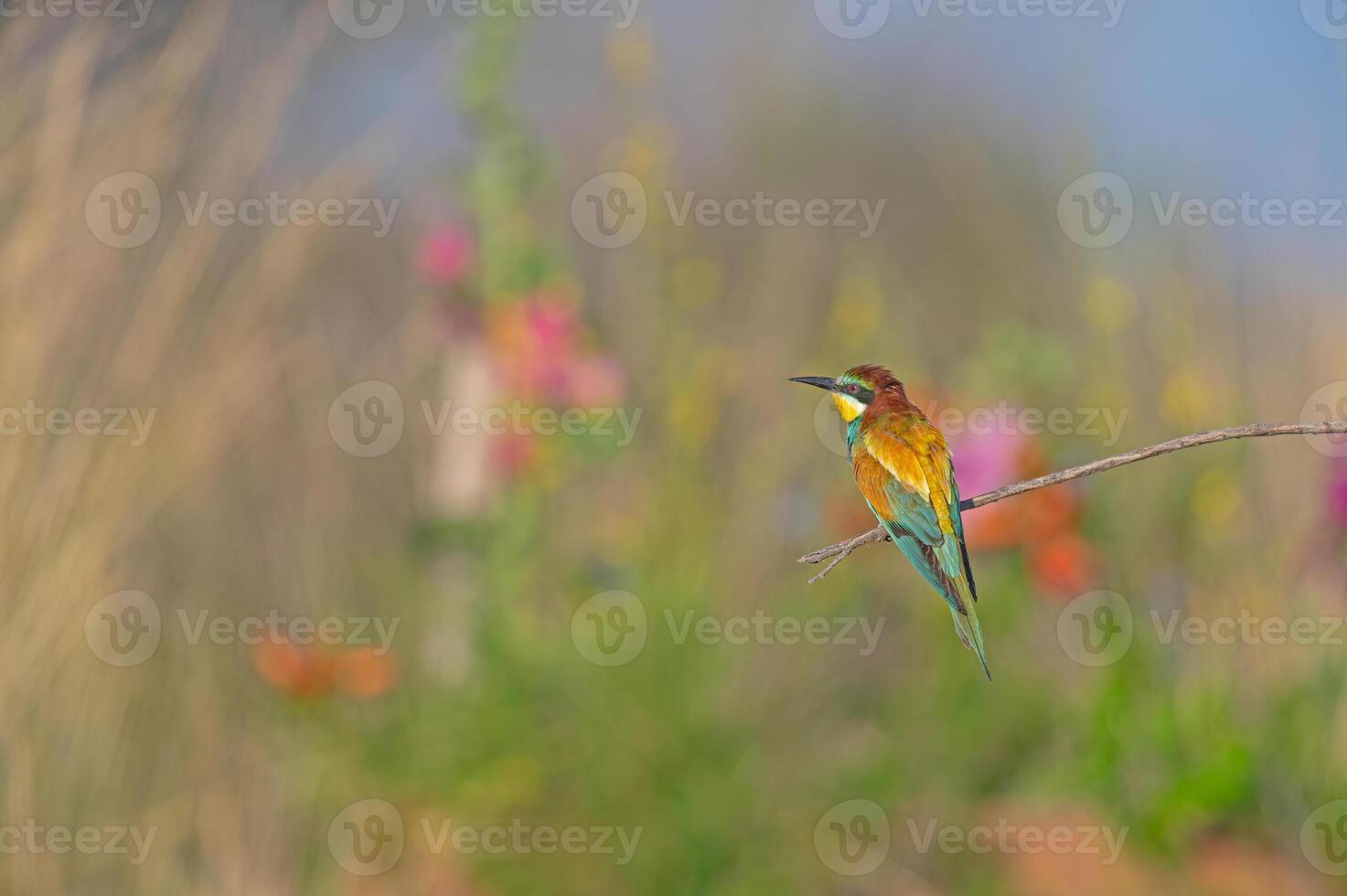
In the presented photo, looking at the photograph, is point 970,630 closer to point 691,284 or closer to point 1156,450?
point 1156,450

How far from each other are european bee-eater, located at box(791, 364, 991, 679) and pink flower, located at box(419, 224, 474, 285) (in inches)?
80.4

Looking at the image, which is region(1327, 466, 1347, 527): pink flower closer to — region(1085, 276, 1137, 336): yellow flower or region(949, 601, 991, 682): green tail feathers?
region(1085, 276, 1137, 336): yellow flower

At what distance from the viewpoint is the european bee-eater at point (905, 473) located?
98cm

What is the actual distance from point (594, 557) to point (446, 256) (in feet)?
2.63

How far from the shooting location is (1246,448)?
280 centimetres

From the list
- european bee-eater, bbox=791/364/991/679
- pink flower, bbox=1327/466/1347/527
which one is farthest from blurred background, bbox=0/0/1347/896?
european bee-eater, bbox=791/364/991/679

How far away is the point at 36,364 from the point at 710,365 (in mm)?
1572

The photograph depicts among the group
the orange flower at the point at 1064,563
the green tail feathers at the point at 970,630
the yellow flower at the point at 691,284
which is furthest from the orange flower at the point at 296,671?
the green tail feathers at the point at 970,630

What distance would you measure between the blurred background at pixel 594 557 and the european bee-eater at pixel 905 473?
4.53ft

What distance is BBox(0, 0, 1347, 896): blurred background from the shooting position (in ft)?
7.74

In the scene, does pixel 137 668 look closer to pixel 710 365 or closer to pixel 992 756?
pixel 710 365

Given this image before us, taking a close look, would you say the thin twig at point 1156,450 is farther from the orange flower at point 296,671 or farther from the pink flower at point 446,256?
the pink flower at point 446,256

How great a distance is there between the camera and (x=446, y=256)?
3.02 metres

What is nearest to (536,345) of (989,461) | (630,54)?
(630,54)
